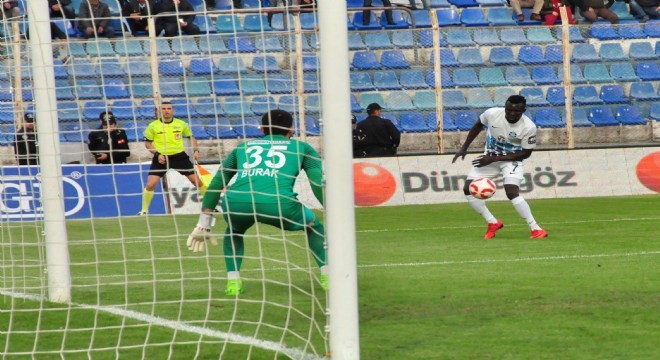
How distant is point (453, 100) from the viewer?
950 inches

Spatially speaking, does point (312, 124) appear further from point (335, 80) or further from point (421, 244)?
point (335, 80)

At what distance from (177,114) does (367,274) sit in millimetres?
13225

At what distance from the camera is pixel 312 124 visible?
2114 centimetres

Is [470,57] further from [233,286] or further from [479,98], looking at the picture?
[233,286]

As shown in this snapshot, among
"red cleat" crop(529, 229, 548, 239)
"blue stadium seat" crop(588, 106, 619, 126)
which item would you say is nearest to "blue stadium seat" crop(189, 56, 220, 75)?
"blue stadium seat" crop(588, 106, 619, 126)

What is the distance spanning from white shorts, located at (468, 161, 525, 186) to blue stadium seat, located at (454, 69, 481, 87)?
375 inches

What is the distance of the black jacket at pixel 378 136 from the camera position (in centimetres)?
2183

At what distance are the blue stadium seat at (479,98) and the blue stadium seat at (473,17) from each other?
2.73 meters

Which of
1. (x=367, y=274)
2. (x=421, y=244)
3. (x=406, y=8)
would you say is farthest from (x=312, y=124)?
(x=367, y=274)

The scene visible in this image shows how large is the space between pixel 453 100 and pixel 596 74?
3.72m

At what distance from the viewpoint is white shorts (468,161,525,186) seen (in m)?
14.9

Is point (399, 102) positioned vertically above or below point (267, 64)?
below

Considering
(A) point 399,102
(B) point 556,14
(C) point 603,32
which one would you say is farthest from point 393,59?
(C) point 603,32

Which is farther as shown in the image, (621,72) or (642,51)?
(642,51)
